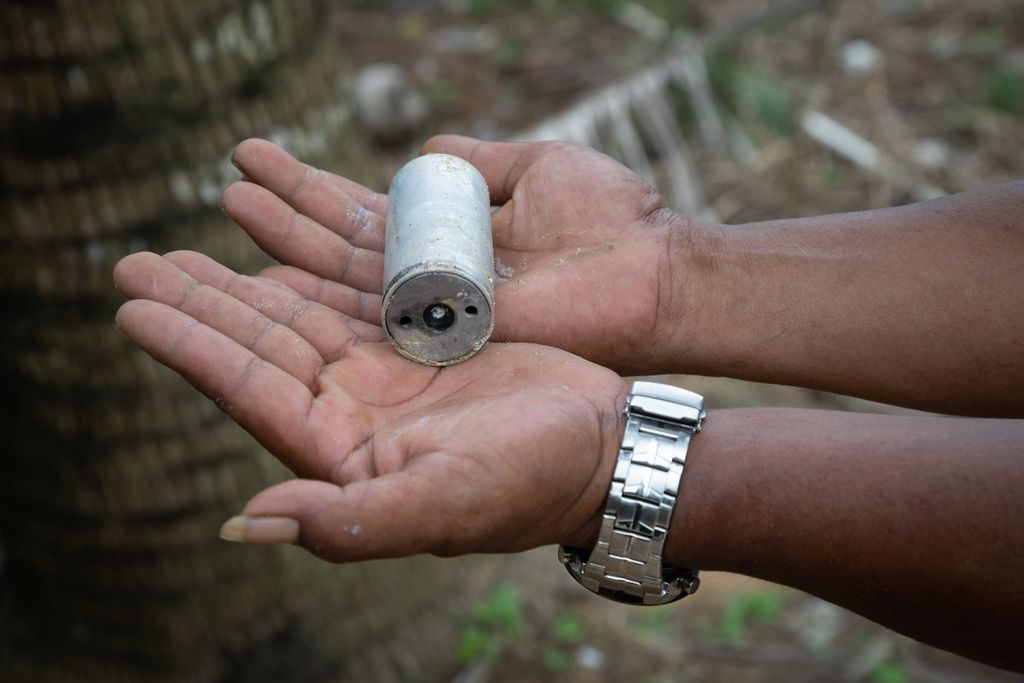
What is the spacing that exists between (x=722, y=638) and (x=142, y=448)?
2.76m

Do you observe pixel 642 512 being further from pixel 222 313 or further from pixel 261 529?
pixel 222 313

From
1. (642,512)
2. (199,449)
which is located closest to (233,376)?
(642,512)

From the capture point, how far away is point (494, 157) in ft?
11.5

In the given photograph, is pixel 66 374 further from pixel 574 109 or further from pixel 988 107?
pixel 988 107

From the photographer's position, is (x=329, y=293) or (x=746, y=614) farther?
(x=746, y=614)

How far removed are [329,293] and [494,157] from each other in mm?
838

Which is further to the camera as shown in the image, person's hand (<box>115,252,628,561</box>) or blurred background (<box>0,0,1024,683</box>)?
blurred background (<box>0,0,1024,683</box>)

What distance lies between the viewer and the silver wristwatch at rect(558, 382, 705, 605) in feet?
8.15

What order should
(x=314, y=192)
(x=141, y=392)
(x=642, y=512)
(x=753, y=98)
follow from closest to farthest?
(x=642, y=512) < (x=314, y=192) < (x=141, y=392) < (x=753, y=98)

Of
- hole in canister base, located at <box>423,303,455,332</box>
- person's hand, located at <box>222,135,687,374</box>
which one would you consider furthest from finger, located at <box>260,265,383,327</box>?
hole in canister base, located at <box>423,303,455,332</box>

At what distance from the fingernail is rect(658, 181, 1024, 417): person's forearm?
4.65 ft

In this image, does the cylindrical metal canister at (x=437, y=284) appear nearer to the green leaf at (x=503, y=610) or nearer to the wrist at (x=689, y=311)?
the wrist at (x=689, y=311)

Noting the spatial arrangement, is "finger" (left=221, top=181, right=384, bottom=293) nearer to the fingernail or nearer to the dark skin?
the dark skin

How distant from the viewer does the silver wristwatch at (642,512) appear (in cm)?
248
